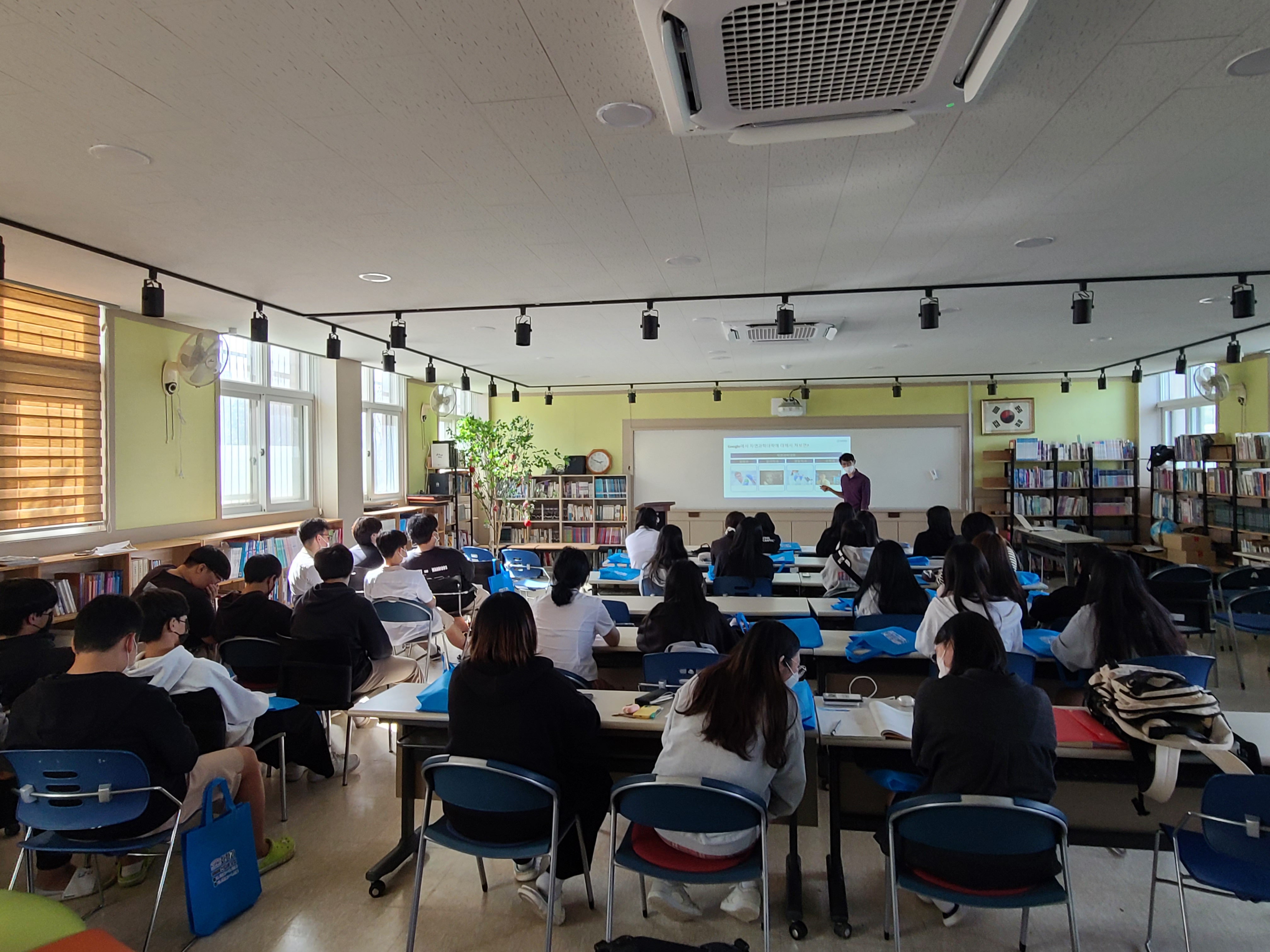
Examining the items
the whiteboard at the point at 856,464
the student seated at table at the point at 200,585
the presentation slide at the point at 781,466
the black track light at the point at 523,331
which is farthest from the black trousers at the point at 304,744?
the presentation slide at the point at 781,466

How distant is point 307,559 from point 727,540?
3.30m

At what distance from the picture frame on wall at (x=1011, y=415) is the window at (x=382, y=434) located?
856cm

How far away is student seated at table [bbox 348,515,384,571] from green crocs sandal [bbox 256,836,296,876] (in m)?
3.12

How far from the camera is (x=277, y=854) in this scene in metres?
3.06

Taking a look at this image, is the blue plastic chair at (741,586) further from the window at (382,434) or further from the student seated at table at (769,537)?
the window at (382,434)

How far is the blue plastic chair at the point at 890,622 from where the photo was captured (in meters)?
4.25

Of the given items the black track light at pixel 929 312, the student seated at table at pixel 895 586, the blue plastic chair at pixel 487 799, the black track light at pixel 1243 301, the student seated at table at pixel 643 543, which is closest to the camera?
the blue plastic chair at pixel 487 799

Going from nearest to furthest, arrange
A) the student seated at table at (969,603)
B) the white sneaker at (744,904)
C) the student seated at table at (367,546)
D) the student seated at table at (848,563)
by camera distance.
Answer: the white sneaker at (744,904) → the student seated at table at (969,603) → the student seated at table at (848,563) → the student seated at table at (367,546)

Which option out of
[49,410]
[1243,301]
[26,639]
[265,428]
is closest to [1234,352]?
[1243,301]

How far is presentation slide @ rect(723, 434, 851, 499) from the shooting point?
11.4m

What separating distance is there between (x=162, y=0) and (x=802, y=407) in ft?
33.1

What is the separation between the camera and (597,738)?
2.54 metres

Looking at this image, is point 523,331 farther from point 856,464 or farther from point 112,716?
point 856,464

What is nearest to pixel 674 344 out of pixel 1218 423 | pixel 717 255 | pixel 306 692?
pixel 717 255
